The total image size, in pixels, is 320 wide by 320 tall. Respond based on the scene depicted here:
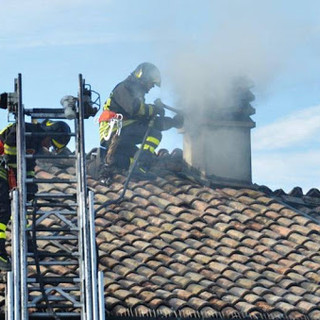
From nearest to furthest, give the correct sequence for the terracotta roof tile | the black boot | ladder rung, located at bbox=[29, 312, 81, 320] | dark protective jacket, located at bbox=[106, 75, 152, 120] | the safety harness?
1. ladder rung, located at bbox=[29, 312, 81, 320]
2. the black boot
3. the terracotta roof tile
4. dark protective jacket, located at bbox=[106, 75, 152, 120]
5. the safety harness

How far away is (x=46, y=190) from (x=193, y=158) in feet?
8.36

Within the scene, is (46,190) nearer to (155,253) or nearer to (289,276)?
(155,253)

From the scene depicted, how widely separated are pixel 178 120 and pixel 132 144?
0.74m

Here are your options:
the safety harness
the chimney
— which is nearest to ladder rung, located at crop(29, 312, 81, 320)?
the safety harness

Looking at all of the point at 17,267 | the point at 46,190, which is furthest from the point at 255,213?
the point at 17,267

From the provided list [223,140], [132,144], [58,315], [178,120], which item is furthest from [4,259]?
[223,140]

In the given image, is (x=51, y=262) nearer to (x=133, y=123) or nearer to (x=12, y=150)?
(x=12, y=150)

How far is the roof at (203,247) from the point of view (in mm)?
12047

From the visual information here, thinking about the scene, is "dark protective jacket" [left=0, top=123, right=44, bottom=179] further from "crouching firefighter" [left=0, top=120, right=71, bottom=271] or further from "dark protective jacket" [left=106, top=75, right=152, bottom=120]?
"dark protective jacket" [left=106, top=75, right=152, bottom=120]

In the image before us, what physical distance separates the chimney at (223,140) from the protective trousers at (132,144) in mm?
553

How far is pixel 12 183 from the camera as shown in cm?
1256

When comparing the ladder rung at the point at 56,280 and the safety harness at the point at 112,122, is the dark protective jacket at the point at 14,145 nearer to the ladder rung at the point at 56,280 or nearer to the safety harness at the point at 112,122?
the ladder rung at the point at 56,280

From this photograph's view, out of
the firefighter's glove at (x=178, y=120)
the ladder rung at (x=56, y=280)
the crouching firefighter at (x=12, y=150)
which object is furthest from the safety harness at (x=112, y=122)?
the ladder rung at (x=56, y=280)

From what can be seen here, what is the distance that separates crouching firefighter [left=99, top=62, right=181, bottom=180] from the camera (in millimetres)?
15578
